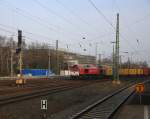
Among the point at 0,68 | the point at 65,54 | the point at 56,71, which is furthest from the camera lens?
the point at 65,54

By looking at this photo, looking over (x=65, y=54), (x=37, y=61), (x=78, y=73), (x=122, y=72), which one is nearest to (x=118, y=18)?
(x=78, y=73)

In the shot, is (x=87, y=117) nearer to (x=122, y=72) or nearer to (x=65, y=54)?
(x=122, y=72)

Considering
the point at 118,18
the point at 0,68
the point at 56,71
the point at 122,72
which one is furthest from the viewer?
the point at 56,71

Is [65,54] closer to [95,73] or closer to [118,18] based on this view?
[95,73]

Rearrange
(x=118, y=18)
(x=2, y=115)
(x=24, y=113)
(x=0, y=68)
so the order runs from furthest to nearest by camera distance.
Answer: (x=0, y=68)
(x=118, y=18)
(x=24, y=113)
(x=2, y=115)

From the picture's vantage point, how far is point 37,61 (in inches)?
5148

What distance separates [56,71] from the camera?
125 meters

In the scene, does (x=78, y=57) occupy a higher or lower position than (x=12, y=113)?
higher

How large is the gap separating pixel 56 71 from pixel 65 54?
2384 centimetres

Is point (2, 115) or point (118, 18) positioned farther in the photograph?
point (118, 18)

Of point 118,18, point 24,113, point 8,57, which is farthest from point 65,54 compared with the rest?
point 24,113

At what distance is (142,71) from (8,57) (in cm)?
4388

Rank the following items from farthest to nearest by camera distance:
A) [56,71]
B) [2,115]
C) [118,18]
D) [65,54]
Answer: [65,54]
[56,71]
[118,18]
[2,115]

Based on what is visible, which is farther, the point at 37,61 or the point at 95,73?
the point at 37,61
